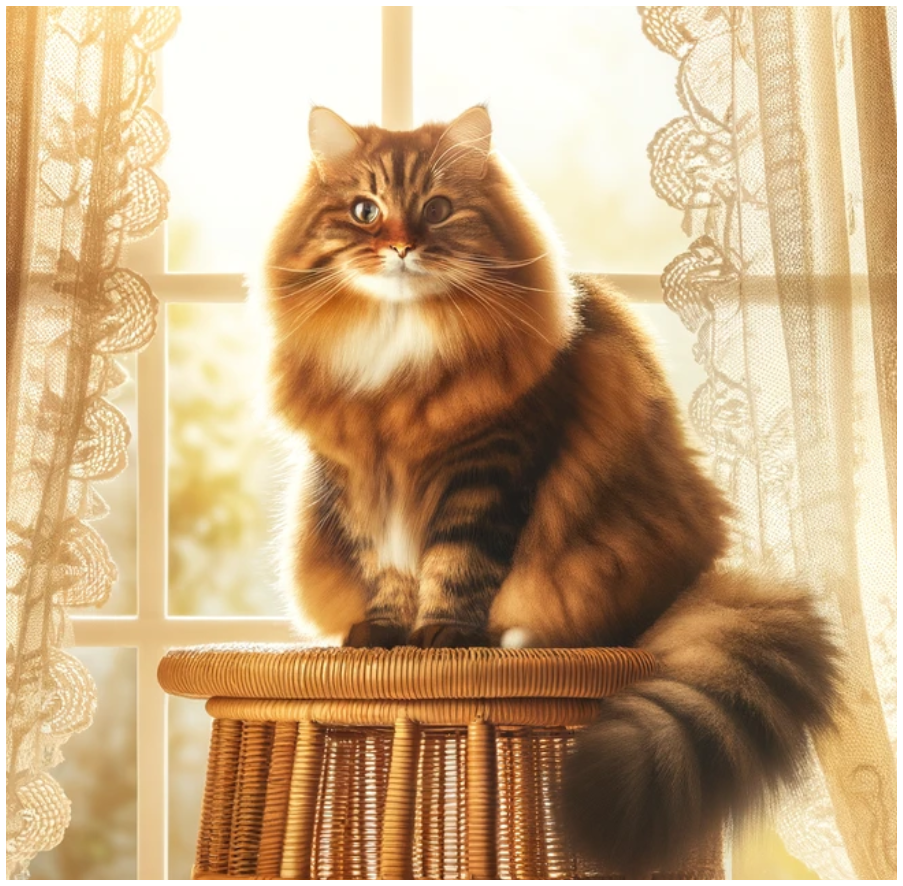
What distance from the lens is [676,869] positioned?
98 cm

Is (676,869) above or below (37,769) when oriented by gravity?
below

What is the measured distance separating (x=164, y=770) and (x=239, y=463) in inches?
27.8

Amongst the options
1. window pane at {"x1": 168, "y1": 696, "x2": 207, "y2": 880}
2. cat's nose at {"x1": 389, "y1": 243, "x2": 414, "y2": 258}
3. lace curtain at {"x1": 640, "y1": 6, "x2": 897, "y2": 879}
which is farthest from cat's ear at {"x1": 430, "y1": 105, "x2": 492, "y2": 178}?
window pane at {"x1": 168, "y1": 696, "x2": 207, "y2": 880}

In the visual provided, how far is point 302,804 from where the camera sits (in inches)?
39.9

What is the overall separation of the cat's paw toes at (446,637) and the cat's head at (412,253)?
0.30 m

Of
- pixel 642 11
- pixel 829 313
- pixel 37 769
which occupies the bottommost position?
pixel 37 769

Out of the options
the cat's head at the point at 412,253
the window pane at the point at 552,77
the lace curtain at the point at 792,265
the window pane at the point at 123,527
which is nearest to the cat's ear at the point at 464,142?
the cat's head at the point at 412,253

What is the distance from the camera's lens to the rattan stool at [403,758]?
984 mm

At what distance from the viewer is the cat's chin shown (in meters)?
1.18

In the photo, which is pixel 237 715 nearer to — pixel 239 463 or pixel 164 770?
pixel 164 770

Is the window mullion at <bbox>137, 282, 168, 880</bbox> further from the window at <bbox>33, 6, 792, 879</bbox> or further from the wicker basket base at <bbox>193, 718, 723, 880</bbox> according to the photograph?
the wicker basket base at <bbox>193, 718, 723, 880</bbox>

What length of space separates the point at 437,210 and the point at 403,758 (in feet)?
1.98

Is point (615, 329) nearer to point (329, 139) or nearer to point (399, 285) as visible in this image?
point (399, 285)

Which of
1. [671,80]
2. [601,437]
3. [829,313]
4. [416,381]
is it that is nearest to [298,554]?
[416,381]
